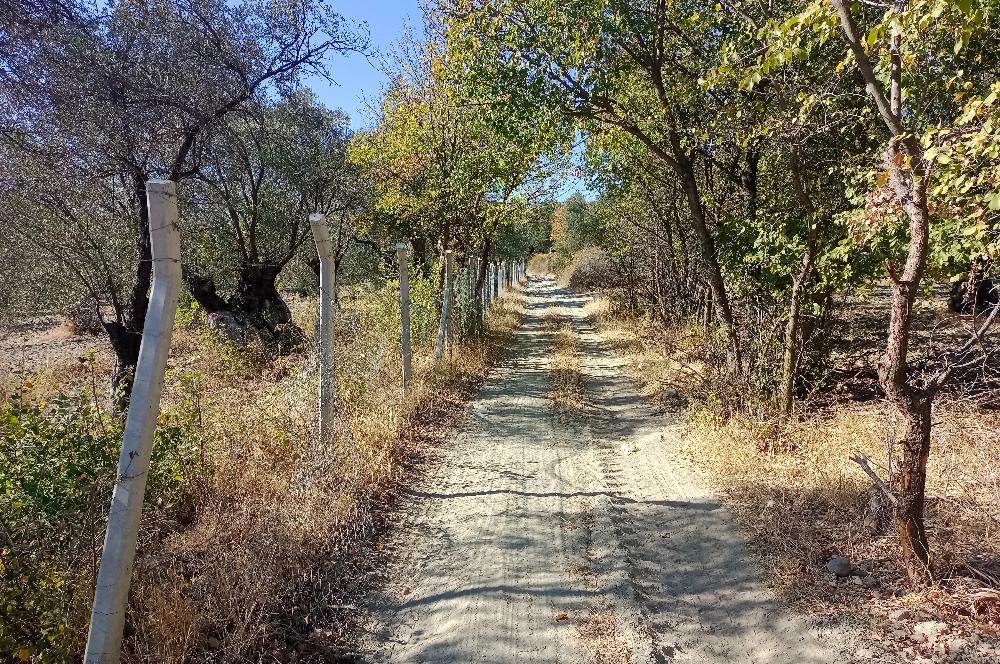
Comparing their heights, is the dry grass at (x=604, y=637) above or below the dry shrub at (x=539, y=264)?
below

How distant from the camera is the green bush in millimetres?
2656

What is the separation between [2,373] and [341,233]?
9.14 m

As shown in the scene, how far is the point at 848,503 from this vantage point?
4.38m

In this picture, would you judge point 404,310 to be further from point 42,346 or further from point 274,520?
point 42,346

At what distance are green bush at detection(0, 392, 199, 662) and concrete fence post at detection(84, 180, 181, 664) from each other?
1.02ft

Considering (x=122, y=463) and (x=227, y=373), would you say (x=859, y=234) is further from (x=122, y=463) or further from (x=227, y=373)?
(x=227, y=373)

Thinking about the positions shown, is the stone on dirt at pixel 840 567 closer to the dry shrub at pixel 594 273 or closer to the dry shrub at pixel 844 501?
the dry shrub at pixel 844 501

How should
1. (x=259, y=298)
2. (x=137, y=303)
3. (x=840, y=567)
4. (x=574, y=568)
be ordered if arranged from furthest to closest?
(x=259, y=298), (x=137, y=303), (x=574, y=568), (x=840, y=567)

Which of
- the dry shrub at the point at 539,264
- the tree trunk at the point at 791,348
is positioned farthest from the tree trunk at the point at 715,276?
the dry shrub at the point at 539,264

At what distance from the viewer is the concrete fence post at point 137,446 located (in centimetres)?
256

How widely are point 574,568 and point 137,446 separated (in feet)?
9.28

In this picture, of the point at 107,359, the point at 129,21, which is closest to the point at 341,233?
the point at 107,359

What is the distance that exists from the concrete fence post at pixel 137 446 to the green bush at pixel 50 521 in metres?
0.31

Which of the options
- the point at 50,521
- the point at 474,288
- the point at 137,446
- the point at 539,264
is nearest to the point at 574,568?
the point at 137,446
